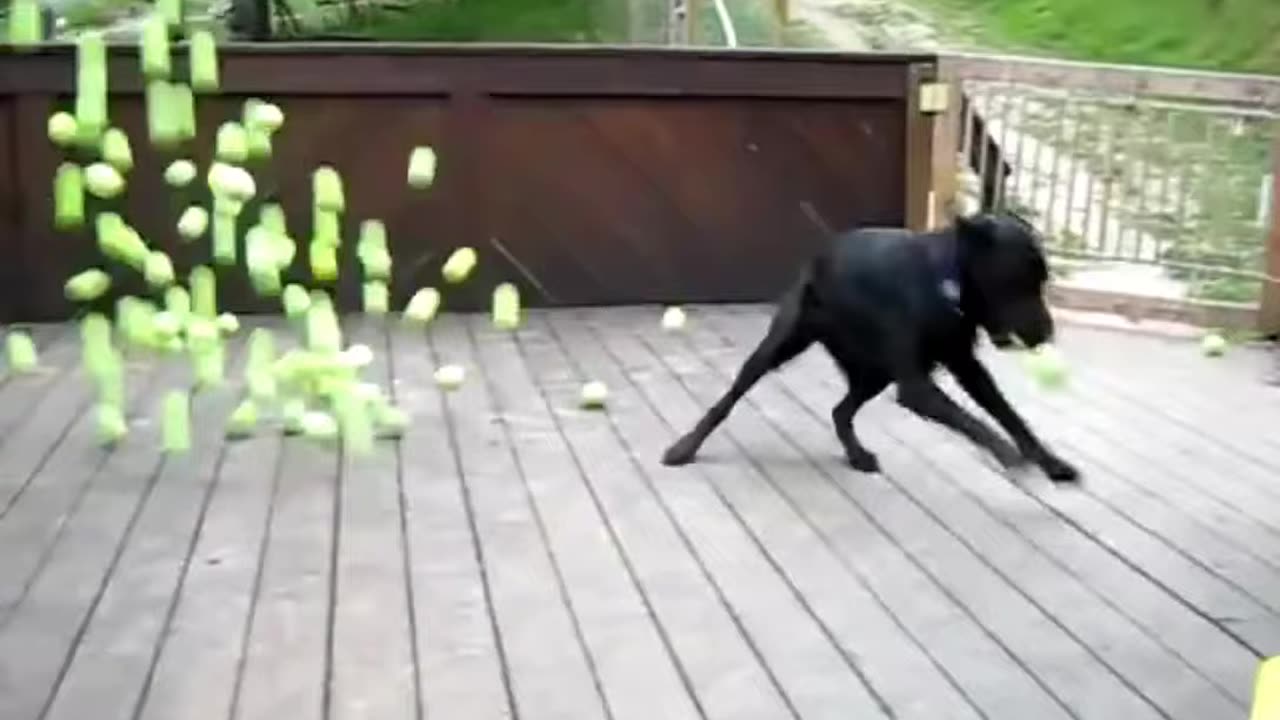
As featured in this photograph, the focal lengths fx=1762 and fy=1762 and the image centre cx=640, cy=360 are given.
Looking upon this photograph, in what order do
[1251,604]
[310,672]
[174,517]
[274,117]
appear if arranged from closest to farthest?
[310,672] → [1251,604] → [174,517] → [274,117]

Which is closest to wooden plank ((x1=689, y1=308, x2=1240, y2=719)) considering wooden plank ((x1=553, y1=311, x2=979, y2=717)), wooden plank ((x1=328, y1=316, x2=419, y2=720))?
wooden plank ((x1=553, y1=311, x2=979, y2=717))

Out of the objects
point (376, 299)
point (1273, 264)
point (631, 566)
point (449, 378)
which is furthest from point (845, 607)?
point (1273, 264)

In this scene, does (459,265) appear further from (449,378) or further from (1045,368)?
(1045,368)

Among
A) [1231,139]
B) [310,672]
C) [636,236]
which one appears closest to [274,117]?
[636,236]

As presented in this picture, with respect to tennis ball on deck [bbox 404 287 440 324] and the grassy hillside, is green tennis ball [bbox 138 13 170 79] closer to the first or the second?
tennis ball on deck [bbox 404 287 440 324]

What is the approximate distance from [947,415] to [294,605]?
1.61m

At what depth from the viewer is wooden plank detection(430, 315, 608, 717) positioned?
280 cm

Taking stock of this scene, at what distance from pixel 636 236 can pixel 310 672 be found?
14.9 ft

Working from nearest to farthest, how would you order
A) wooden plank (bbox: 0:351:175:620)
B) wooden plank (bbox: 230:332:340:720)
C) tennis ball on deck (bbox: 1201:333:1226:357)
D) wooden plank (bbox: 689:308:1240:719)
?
1. wooden plank (bbox: 230:332:340:720)
2. wooden plank (bbox: 689:308:1240:719)
3. wooden plank (bbox: 0:351:175:620)
4. tennis ball on deck (bbox: 1201:333:1226:357)

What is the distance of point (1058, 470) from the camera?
4.25 meters

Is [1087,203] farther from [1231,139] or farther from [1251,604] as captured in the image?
[1251,604]

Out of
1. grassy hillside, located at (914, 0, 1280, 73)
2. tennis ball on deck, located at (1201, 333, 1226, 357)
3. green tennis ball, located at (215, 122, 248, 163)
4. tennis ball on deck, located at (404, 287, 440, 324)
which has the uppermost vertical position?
grassy hillside, located at (914, 0, 1280, 73)

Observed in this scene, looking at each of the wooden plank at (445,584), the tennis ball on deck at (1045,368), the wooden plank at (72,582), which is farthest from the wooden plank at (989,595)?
the wooden plank at (72,582)

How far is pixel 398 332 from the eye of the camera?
6.64 meters
